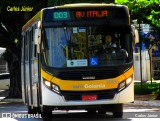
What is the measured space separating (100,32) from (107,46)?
0.46m

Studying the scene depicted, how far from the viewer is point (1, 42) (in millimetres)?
35125

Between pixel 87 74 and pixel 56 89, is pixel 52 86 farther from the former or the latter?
pixel 87 74

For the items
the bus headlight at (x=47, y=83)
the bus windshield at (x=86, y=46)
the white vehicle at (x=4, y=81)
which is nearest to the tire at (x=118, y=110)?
the bus windshield at (x=86, y=46)

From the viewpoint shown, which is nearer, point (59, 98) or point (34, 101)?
point (59, 98)

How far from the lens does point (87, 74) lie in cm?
1526

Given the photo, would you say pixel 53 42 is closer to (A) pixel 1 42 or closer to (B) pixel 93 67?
(B) pixel 93 67

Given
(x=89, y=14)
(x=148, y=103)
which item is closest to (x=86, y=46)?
(x=89, y=14)

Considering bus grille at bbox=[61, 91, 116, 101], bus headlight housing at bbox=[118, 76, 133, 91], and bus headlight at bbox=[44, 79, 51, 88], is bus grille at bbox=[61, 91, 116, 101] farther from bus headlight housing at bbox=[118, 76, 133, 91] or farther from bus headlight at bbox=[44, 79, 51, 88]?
bus headlight at bbox=[44, 79, 51, 88]

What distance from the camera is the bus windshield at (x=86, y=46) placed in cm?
1527

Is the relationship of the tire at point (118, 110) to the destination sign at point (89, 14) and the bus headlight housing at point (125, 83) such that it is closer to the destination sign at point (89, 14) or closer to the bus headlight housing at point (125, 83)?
the bus headlight housing at point (125, 83)

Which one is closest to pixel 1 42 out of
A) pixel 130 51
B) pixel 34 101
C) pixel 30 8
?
pixel 30 8

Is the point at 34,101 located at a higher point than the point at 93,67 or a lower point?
lower

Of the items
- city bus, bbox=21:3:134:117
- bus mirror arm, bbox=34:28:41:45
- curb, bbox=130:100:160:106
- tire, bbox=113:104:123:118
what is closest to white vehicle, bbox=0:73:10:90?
curb, bbox=130:100:160:106

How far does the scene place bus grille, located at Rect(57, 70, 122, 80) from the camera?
15172 millimetres
